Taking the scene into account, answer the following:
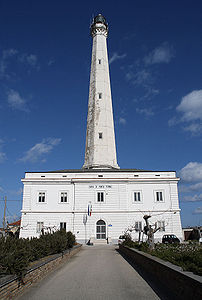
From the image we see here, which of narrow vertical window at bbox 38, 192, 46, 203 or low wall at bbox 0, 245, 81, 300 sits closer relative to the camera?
low wall at bbox 0, 245, 81, 300

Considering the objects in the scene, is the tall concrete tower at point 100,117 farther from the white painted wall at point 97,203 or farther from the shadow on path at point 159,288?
the shadow on path at point 159,288

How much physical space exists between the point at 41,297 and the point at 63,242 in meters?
9.46

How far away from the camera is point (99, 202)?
33375 mm

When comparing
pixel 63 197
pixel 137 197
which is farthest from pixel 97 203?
pixel 137 197

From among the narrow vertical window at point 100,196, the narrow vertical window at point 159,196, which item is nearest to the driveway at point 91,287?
the narrow vertical window at point 100,196

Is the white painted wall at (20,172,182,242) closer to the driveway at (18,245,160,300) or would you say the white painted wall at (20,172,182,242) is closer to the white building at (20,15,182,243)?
the white building at (20,15,182,243)

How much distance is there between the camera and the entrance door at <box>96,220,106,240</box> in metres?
32.6

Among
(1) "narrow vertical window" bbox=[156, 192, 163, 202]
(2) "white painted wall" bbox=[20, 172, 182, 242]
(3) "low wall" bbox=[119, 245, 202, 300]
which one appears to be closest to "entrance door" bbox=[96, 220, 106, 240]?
(2) "white painted wall" bbox=[20, 172, 182, 242]

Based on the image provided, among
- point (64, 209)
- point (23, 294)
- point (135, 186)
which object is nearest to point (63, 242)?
point (23, 294)

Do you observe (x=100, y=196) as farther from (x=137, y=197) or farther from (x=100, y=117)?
(x=100, y=117)

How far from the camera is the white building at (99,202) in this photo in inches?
1281

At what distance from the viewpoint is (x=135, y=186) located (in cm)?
3425

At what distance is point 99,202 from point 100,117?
42.7ft

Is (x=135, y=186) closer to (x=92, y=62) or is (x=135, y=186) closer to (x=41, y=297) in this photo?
(x=92, y=62)
